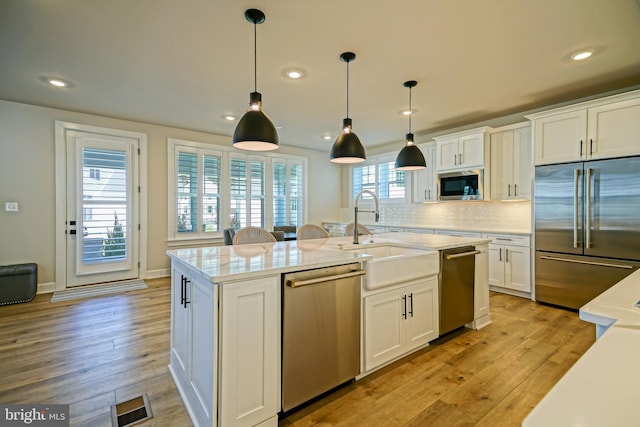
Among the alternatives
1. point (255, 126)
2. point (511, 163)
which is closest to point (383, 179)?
point (511, 163)

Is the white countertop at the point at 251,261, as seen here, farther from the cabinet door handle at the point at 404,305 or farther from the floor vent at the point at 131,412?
the floor vent at the point at 131,412

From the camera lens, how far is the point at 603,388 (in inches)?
25.1

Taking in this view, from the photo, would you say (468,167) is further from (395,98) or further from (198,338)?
(198,338)

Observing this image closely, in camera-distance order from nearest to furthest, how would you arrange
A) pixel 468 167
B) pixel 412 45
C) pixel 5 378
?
1. pixel 5 378
2. pixel 412 45
3. pixel 468 167

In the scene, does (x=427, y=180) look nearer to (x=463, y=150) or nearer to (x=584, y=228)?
(x=463, y=150)

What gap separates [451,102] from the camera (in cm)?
395

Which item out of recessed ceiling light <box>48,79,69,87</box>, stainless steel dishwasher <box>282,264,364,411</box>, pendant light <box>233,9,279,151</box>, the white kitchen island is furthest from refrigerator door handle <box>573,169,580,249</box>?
recessed ceiling light <box>48,79,69,87</box>

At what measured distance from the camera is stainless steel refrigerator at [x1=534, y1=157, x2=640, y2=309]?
3.10 metres

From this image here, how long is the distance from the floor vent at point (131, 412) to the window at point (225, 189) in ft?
11.9

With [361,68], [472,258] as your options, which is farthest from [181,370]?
[361,68]

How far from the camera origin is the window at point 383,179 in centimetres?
608

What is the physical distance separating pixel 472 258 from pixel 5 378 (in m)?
3.98

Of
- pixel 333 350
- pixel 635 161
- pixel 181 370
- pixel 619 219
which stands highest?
pixel 635 161

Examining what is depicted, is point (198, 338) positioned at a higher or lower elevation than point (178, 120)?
lower
